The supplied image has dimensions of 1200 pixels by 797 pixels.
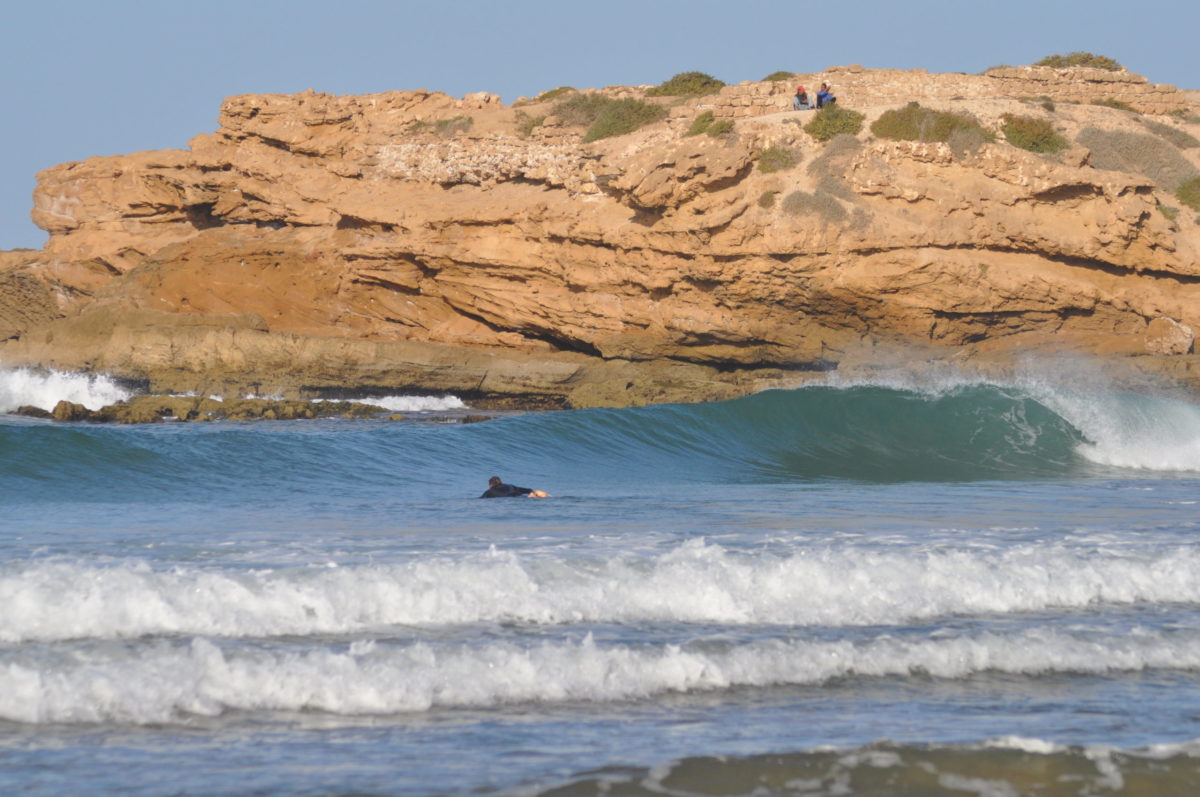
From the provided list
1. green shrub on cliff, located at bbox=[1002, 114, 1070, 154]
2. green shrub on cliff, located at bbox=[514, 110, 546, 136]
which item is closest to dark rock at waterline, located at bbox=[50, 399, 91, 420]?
green shrub on cliff, located at bbox=[514, 110, 546, 136]

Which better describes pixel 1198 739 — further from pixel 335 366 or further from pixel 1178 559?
pixel 335 366

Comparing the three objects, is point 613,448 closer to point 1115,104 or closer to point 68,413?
point 68,413

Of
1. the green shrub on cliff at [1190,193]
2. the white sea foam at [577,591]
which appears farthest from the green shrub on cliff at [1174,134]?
the white sea foam at [577,591]

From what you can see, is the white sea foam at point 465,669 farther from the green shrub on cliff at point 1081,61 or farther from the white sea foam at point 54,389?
the green shrub on cliff at point 1081,61

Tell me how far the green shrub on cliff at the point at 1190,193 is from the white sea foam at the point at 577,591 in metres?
19.3

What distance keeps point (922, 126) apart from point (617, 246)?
6721mm

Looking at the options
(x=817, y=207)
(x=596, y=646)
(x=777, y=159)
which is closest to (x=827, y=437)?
(x=817, y=207)

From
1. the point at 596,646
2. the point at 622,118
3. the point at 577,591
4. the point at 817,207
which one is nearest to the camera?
the point at 596,646

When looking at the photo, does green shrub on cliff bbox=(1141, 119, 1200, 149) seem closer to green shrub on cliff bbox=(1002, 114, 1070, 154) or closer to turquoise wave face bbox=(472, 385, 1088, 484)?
green shrub on cliff bbox=(1002, 114, 1070, 154)

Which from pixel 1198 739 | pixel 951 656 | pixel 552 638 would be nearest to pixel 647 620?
pixel 552 638

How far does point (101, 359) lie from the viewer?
87.0 ft

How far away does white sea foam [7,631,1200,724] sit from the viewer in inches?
162

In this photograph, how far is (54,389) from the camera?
26.4 meters

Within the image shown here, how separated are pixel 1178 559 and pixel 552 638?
13.2 feet
